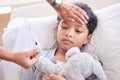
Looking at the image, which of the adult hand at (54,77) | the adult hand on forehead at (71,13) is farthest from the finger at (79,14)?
the adult hand at (54,77)

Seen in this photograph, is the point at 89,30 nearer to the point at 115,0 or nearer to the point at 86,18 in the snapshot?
the point at 86,18

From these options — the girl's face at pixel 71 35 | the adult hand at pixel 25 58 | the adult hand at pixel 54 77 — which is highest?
the adult hand at pixel 25 58

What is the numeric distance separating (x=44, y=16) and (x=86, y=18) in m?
0.47

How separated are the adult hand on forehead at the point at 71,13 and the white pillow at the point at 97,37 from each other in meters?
0.20

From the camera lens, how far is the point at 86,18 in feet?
4.50

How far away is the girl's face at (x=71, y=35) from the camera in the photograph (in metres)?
1.38

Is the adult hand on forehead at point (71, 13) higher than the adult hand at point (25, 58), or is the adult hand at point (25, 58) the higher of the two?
the adult hand on forehead at point (71, 13)

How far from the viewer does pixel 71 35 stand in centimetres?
137

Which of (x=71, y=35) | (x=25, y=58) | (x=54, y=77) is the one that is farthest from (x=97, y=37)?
(x=25, y=58)

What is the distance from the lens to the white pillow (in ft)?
4.64

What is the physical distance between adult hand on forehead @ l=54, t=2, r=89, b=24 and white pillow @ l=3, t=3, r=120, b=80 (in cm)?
20

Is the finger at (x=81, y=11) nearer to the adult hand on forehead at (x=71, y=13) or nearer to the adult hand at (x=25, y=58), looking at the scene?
the adult hand on forehead at (x=71, y=13)

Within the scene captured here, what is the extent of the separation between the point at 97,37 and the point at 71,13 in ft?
0.92

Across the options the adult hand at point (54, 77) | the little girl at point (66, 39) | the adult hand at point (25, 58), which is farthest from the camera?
the little girl at point (66, 39)
